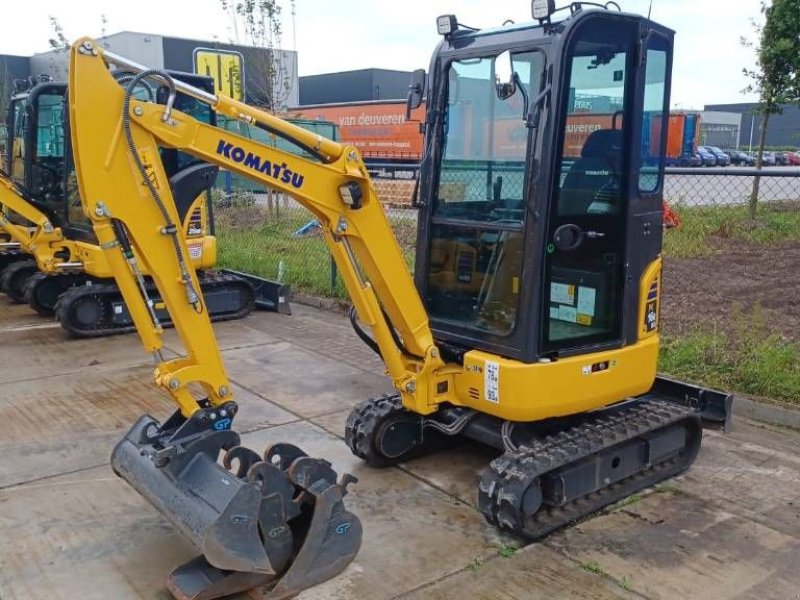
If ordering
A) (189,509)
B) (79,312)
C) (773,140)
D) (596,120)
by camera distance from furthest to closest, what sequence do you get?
(773,140), (79,312), (596,120), (189,509)

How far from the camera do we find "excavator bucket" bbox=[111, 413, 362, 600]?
320 centimetres

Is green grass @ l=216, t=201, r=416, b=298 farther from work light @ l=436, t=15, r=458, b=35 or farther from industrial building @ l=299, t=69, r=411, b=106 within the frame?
industrial building @ l=299, t=69, r=411, b=106

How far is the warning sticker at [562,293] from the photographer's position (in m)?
4.20

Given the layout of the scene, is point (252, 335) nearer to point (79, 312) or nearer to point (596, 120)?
point (79, 312)

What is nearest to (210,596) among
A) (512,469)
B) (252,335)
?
(512,469)

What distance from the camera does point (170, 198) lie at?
361 cm

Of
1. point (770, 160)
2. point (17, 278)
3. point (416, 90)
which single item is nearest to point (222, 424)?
point (416, 90)

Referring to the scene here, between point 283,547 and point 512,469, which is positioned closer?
point 283,547

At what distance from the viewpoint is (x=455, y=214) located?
4.55m

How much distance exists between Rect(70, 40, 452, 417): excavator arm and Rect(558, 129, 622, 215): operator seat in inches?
37.7

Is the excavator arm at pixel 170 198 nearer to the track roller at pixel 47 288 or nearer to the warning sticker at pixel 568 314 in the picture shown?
the warning sticker at pixel 568 314

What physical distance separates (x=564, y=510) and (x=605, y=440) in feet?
1.40

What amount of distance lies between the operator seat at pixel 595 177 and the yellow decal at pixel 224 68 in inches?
479

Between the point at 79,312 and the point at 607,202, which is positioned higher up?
the point at 607,202
